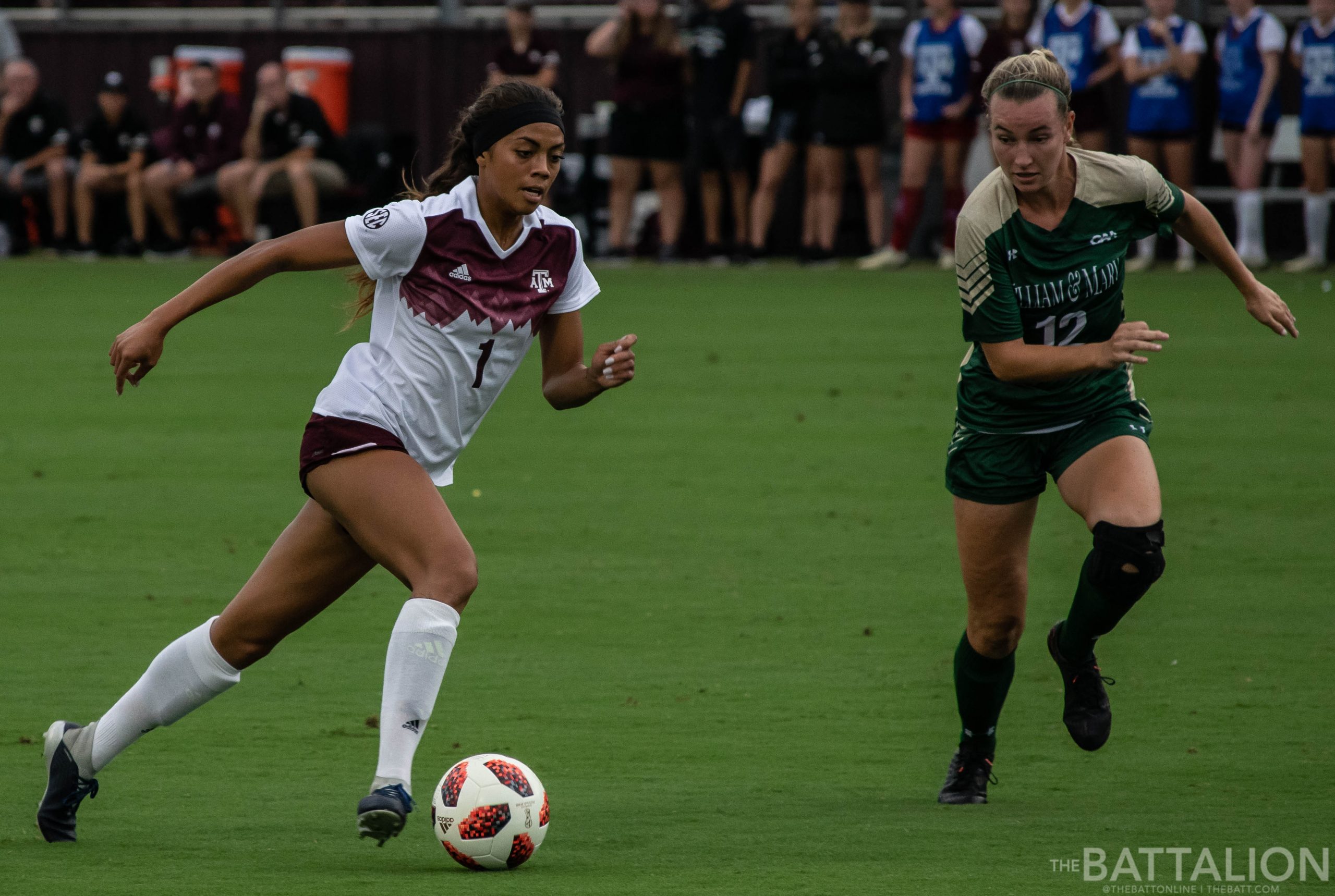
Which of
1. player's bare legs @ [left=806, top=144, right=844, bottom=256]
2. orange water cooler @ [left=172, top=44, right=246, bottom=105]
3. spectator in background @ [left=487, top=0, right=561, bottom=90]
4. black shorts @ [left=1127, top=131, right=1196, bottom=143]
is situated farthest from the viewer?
orange water cooler @ [left=172, top=44, right=246, bottom=105]

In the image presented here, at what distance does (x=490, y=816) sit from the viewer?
4598mm

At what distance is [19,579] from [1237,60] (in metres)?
13.1

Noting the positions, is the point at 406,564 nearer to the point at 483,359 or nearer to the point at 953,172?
the point at 483,359

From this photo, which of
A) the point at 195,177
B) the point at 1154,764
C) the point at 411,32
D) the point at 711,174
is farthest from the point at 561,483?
the point at 411,32

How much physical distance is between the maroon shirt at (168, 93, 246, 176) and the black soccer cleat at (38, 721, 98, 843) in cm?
1661

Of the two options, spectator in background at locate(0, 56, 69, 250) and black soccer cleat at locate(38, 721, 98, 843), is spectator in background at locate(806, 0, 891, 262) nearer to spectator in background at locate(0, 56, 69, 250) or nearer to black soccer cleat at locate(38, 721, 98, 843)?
spectator in background at locate(0, 56, 69, 250)

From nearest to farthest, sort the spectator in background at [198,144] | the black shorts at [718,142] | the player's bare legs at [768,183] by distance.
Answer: the player's bare legs at [768,183], the black shorts at [718,142], the spectator in background at [198,144]

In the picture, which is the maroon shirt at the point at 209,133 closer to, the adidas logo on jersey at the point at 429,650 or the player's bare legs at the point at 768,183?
the player's bare legs at the point at 768,183

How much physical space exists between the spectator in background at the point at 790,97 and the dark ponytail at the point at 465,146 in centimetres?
1342

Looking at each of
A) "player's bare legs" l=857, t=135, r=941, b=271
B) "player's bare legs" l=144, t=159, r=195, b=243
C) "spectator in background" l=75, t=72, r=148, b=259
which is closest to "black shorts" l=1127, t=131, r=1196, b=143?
"player's bare legs" l=857, t=135, r=941, b=271

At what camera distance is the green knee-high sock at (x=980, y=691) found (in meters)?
A: 5.38

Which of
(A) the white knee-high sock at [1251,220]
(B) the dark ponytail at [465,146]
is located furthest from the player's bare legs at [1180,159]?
(B) the dark ponytail at [465,146]

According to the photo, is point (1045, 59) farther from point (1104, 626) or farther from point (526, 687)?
point (526, 687)

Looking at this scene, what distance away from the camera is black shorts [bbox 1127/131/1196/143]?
17.9 m
